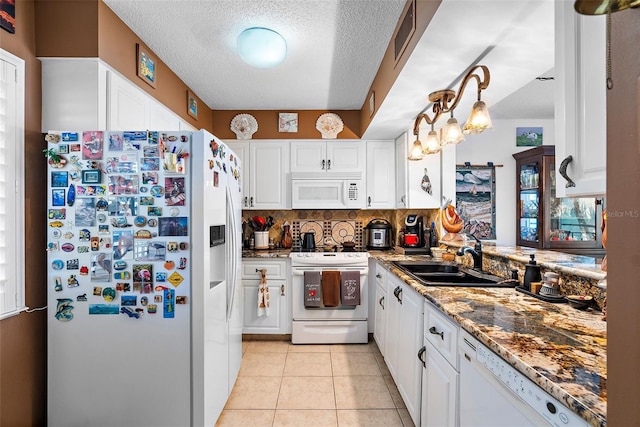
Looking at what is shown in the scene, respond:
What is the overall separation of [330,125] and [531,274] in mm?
2525

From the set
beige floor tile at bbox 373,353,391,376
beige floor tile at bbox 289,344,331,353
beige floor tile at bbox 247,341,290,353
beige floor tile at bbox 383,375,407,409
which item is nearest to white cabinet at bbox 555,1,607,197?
beige floor tile at bbox 383,375,407,409

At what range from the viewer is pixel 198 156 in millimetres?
1687

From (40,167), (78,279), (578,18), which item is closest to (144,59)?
(40,167)

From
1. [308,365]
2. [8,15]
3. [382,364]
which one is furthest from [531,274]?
[8,15]

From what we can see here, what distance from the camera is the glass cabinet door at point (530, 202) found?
3543mm

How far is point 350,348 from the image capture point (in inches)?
120

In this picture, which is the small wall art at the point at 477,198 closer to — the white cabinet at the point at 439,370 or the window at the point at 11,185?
the white cabinet at the point at 439,370

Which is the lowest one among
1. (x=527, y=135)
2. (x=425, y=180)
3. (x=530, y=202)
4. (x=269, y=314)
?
(x=269, y=314)

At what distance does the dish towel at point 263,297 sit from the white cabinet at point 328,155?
1231 millimetres

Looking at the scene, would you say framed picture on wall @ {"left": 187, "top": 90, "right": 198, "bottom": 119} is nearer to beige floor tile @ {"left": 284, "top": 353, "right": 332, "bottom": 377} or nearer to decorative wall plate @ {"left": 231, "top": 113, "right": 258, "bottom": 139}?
decorative wall plate @ {"left": 231, "top": 113, "right": 258, "bottom": 139}

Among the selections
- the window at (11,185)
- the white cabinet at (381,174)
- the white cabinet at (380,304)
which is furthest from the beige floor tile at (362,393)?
the window at (11,185)

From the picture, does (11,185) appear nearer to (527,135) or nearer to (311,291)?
(311,291)

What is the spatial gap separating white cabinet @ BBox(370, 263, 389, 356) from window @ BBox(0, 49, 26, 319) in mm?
2294

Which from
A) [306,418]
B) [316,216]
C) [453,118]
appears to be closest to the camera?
[453,118]
